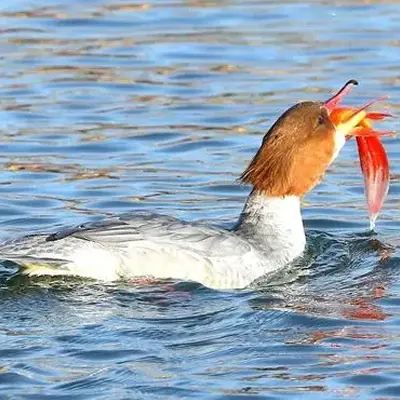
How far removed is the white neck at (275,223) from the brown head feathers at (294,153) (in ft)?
0.22

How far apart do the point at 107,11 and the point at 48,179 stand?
17.5 feet

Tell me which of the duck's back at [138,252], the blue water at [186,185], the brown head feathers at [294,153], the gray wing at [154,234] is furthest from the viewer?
the brown head feathers at [294,153]

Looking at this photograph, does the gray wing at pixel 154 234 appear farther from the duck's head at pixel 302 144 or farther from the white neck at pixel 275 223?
the duck's head at pixel 302 144

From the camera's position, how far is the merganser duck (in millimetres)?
9953

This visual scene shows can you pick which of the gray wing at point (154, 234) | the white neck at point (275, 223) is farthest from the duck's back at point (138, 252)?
the white neck at point (275, 223)

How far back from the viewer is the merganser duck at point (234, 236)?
9.95m

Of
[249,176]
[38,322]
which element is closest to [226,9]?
[249,176]

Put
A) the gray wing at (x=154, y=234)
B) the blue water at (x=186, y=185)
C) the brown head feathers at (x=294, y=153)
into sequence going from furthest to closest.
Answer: the brown head feathers at (x=294, y=153)
the gray wing at (x=154, y=234)
the blue water at (x=186, y=185)

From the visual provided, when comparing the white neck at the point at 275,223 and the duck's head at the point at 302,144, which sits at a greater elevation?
the duck's head at the point at 302,144

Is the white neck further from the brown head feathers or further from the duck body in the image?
the duck body

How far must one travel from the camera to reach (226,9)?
17.9m

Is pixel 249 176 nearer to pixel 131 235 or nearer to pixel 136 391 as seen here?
pixel 131 235

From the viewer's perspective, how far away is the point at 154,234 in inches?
398

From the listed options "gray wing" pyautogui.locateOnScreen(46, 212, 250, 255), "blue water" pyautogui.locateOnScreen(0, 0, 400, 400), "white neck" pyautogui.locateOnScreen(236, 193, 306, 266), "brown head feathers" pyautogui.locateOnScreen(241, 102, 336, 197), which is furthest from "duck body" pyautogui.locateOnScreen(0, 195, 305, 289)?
"brown head feathers" pyautogui.locateOnScreen(241, 102, 336, 197)
